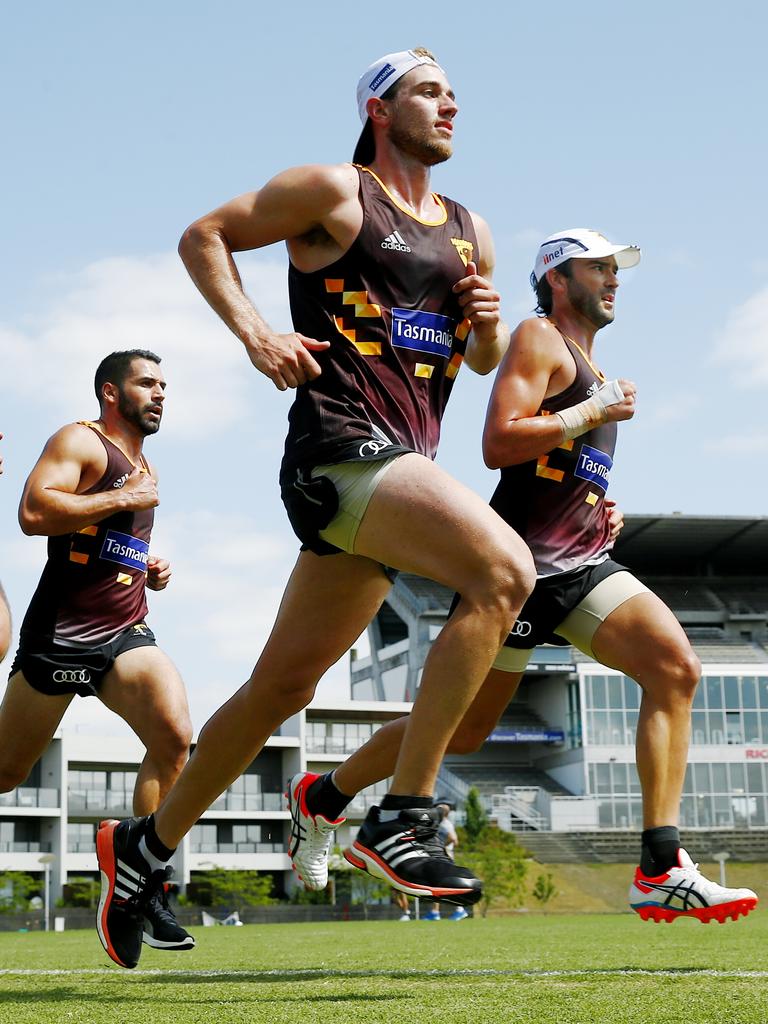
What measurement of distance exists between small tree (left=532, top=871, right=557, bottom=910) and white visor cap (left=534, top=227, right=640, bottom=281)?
149 feet

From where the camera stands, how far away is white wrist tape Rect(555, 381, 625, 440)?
576cm

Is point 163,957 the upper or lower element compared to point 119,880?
lower

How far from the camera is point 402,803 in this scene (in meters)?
4.12

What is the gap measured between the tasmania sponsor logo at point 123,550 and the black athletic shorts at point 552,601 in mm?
2218

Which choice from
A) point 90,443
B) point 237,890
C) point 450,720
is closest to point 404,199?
point 450,720

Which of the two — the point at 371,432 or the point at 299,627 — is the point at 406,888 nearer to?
the point at 299,627

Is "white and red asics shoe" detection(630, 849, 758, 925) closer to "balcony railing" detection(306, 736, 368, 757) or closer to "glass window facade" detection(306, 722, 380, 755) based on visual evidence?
"balcony railing" detection(306, 736, 368, 757)

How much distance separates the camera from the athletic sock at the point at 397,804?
13.4 feet

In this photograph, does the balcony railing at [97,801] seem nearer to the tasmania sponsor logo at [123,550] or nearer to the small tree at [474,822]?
the small tree at [474,822]

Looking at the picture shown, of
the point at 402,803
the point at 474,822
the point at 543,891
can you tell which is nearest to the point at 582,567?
the point at 402,803

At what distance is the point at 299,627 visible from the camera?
4703 mm

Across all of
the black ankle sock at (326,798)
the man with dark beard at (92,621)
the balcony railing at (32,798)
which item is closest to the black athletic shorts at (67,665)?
the man with dark beard at (92,621)

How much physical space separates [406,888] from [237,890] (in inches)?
2189

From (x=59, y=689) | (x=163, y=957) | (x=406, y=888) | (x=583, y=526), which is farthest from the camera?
(x=163, y=957)
